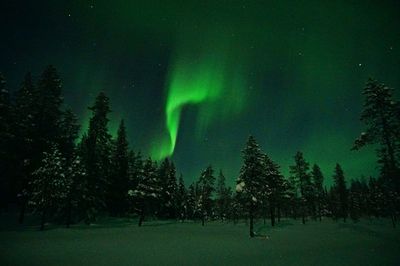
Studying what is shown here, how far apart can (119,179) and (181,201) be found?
32.5m

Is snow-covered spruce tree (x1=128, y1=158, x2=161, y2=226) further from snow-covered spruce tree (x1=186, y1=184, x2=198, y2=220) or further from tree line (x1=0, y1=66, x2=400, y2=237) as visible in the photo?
snow-covered spruce tree (x1=186, y1=184, x2=198, y2=220)

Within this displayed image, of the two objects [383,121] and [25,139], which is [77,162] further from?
[383,121]

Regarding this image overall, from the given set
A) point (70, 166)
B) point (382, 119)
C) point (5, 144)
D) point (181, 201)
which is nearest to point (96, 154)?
point (70, 166)

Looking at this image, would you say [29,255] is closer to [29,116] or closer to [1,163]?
[1,163]

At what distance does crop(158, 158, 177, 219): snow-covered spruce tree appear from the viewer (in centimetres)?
6950

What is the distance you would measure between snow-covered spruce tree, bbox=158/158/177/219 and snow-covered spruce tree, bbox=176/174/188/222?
3397 millimetres

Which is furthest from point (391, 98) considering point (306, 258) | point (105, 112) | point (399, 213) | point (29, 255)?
point (399, 213)

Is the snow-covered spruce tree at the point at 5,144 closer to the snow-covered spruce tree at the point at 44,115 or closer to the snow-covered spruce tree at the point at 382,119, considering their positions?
the snow-covered spruce tree at the point at 44,115

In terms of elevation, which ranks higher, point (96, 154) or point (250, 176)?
point (96, 154)

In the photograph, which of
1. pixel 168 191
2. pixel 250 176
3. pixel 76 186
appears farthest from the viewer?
pixel 168 191

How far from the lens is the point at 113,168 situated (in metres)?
A: 48.8

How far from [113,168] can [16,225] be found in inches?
868

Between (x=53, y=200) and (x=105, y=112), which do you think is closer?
(x=53, y=200)

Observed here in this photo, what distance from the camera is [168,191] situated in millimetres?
70875
